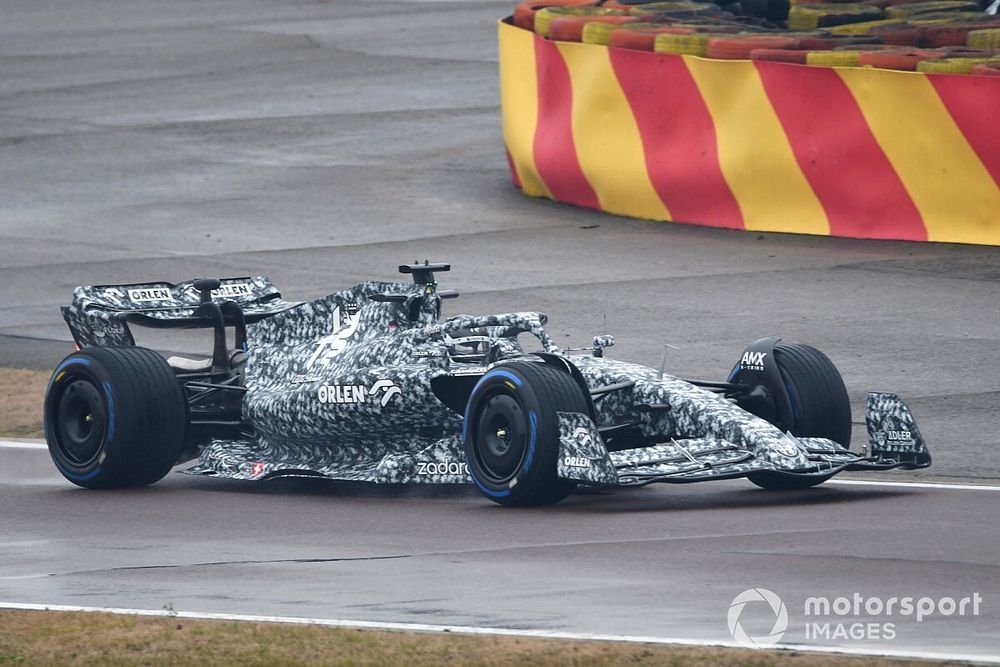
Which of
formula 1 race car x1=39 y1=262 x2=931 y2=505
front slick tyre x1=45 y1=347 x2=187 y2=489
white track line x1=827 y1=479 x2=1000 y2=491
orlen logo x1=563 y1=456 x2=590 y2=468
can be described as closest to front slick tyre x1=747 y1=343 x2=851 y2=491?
formula 1 race car x1=39 y1=262 x2=931 y2=505

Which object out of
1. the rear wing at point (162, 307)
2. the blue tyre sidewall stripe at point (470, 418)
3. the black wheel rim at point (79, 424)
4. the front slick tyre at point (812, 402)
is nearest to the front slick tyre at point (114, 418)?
the black wheel rim at point (79, 424)

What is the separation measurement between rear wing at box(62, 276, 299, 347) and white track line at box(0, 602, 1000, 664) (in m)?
3.48

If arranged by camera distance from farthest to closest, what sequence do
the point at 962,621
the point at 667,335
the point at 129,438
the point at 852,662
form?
the point at 667,335 → the point at 129,438 → the point at 962,621 → the point at 852,662

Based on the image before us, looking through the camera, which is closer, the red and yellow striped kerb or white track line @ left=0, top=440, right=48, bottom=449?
white track line @ left=0, top=440, right=48, bottom=449

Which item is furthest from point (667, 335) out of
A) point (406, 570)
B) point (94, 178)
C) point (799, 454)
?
point (94, 178)

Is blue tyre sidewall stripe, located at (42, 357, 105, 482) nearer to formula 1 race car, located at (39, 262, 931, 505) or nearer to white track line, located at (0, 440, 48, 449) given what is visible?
formula 1 race car, located at (39, 262, 931, 505)

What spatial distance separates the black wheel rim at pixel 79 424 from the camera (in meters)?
10.8

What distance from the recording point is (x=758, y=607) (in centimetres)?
759

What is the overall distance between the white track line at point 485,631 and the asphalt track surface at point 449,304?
0.10 m

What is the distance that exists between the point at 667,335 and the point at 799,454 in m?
5.20

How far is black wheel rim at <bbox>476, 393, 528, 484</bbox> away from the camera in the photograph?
943 cm

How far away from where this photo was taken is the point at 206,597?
8.26m

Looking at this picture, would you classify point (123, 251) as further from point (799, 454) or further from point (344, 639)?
point (344, 639)

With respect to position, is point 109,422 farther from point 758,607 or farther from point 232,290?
point 758,607
